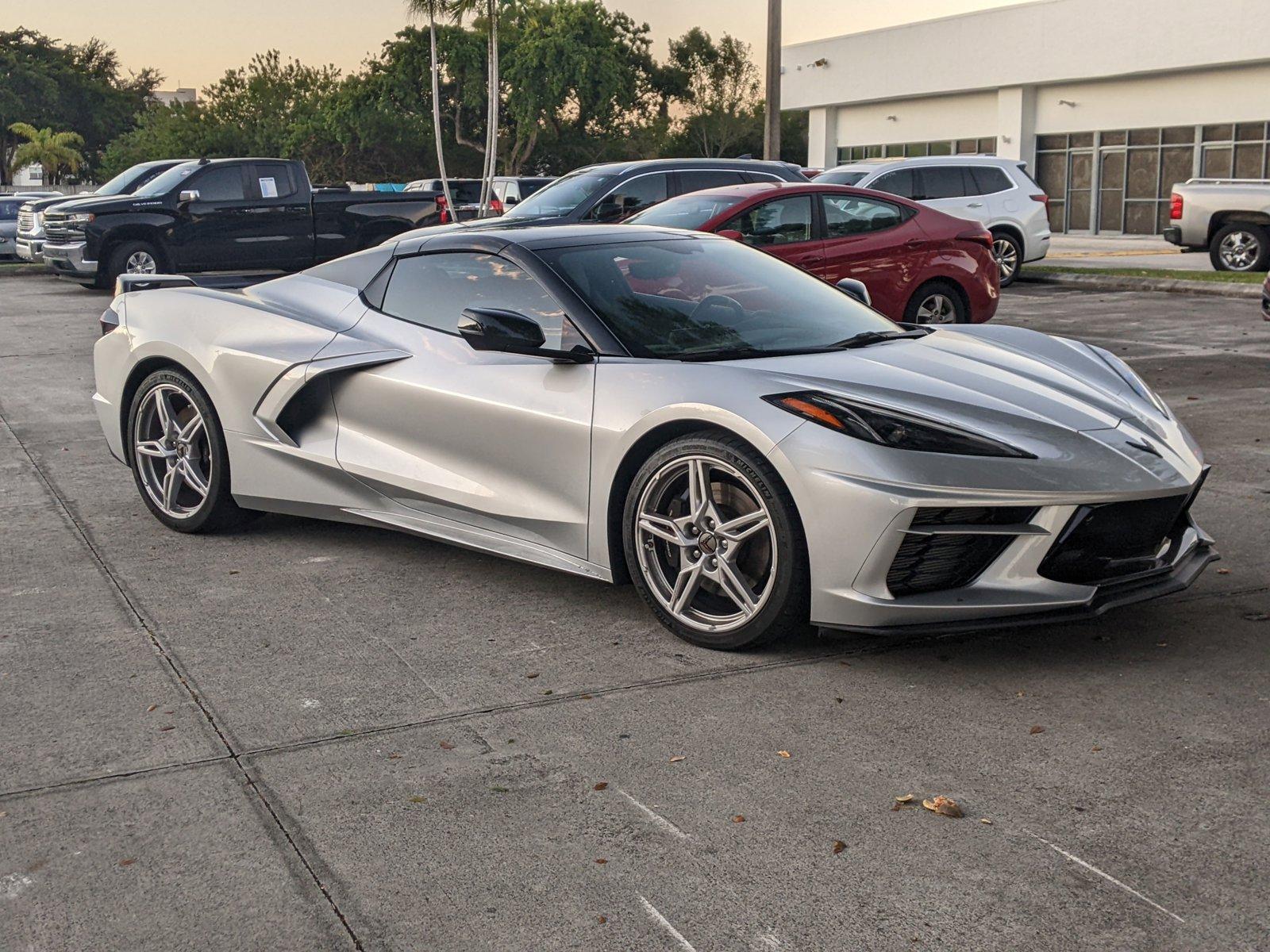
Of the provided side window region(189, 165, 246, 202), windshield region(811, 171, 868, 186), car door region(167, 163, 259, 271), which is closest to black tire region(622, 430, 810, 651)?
windshield region(811, 171, 868, 186)

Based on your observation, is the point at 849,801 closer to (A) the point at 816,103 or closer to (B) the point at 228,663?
(B) the point at 228,663

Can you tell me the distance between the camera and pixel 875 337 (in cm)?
541

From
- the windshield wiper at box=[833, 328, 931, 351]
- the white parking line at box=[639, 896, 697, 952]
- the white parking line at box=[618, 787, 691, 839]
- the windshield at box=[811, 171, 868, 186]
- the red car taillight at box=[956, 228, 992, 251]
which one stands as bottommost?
the white parking line at box=[639, 896, 697, 952]

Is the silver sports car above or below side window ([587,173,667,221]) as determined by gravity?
below

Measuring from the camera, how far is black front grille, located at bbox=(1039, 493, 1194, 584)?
4.30 metres

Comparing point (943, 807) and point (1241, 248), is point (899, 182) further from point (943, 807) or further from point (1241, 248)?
point (943, 807)

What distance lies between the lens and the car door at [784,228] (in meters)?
12.0

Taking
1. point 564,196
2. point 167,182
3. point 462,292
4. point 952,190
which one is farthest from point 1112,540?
point 167,182

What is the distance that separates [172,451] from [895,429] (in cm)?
342

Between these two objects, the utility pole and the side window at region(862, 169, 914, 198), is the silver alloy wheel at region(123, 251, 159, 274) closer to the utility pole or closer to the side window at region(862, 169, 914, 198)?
the side window at region(862, 169, 914, 198)

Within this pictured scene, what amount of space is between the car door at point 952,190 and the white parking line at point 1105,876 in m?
17.8

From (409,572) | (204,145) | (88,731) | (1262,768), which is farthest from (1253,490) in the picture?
(204,145)

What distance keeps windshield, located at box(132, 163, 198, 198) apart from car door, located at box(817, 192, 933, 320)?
1175 cm

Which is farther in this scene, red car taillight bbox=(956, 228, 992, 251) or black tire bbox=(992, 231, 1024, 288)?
black tire bbox=(992, 231, 1024, 288)
